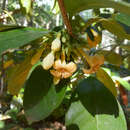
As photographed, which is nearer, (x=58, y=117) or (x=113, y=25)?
(x=113, y=25)

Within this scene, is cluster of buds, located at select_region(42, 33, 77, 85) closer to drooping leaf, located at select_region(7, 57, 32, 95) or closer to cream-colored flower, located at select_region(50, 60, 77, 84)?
cream-colored flower, located at select_region(50, 60, 77, 84)

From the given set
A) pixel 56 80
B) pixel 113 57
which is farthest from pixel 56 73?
pixel 113 57

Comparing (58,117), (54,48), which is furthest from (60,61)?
(58,117)

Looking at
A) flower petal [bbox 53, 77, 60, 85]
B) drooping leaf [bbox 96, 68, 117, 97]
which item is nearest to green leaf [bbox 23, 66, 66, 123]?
flower petal [bbox 53, 77, 60, 85]

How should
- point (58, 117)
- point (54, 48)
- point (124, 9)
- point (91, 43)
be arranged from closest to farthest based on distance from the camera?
point (124, 9) < point (54, 48) < point (91, 43) < point (58, 117)

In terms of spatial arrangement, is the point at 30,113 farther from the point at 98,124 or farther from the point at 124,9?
the point at 124,9

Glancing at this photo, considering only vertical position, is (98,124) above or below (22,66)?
below
